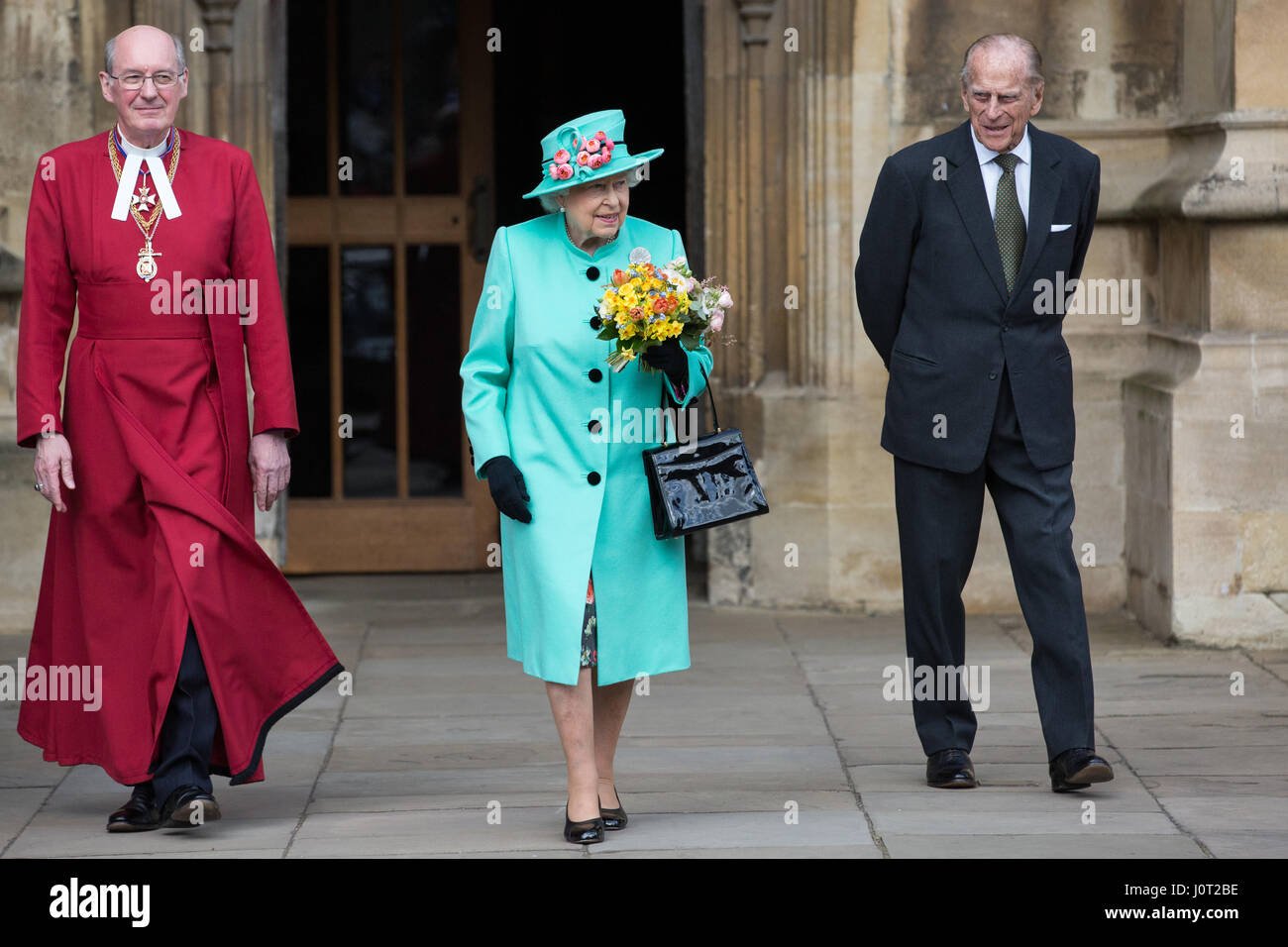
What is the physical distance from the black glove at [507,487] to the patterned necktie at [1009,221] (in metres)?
1.50

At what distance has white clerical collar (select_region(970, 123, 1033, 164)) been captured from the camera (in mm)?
5430

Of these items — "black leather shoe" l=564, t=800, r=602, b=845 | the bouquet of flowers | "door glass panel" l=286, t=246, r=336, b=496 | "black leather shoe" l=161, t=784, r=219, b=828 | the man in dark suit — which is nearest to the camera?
the bouquet of flowers

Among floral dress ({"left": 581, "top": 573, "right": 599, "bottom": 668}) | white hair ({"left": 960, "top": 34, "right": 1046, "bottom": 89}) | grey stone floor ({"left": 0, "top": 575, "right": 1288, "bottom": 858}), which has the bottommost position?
grey stone floor ({"left": 0, "top": 575, "right": 1288, "bottom": 858})

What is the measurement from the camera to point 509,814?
5.25 meters

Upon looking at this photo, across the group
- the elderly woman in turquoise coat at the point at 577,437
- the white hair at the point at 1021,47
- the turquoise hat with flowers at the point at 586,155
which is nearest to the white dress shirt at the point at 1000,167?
the white hair at the point at 1021,47

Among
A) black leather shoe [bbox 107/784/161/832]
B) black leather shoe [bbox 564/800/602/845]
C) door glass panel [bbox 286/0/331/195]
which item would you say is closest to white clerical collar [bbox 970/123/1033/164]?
black leather shoe [bbox 564/800/602/845]

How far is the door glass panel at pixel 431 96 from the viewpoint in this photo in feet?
31.2

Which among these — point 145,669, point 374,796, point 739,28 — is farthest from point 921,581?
point 739,28

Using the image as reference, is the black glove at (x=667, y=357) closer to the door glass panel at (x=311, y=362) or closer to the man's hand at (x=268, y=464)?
the man's hand at (x=268, y=464)

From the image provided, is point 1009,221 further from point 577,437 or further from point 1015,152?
point 577,437

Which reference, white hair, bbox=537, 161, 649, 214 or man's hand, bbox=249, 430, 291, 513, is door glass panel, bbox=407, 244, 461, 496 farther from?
white hair, bbox=537, 161, 649, 214

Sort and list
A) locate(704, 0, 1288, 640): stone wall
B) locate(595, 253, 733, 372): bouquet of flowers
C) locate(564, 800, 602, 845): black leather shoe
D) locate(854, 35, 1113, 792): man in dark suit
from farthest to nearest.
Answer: locate(704, 0, 1288, 640): stone wall < locate(854, 35, 1113, 792): man in dark suit < locate(564, 800, 602, 845): black leather shoe < locate(595, 253, 733, 372): bouquet of flowers

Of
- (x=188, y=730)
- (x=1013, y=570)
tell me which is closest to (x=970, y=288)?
(x=1013, y=570)

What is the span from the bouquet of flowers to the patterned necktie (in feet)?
3.09
